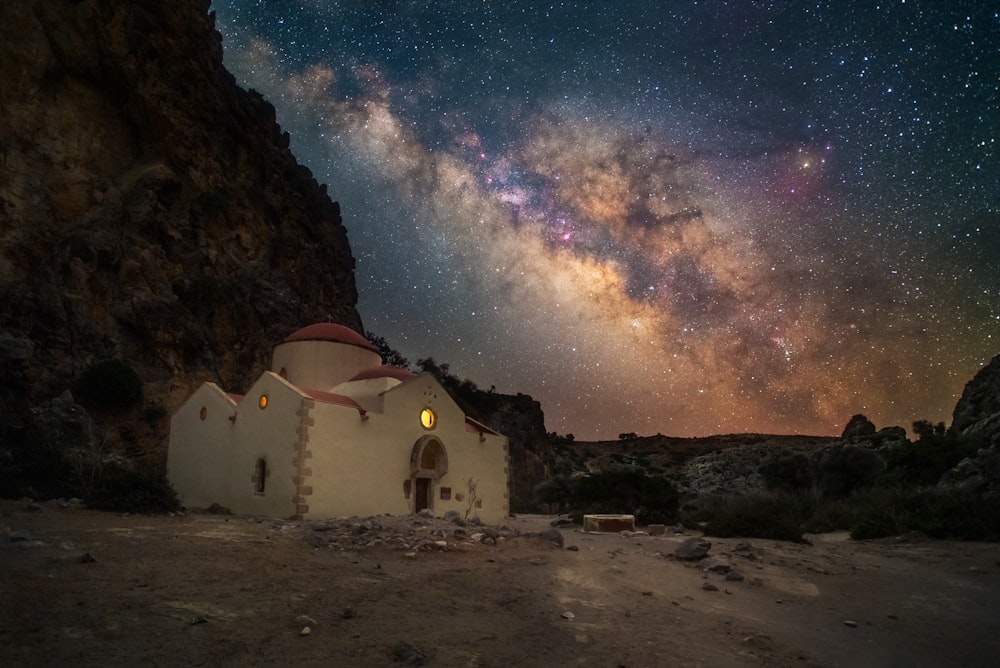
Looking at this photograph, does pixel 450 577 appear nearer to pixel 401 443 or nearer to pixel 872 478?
pixel 401 443

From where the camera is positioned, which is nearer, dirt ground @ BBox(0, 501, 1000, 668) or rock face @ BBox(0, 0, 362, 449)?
dirt ground @ BBox(0, 501, 1000, 668)

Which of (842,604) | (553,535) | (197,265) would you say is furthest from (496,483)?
(197,265)

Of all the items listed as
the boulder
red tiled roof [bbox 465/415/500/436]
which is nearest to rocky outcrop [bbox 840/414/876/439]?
red tiled roof [bbox 465/415/500/436]

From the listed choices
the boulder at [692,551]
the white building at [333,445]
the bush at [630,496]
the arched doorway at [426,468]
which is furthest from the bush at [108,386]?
the boulder at [692,551]

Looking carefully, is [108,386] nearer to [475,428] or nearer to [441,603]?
[475,428]

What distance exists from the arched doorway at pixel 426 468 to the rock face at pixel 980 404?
83.2 feet

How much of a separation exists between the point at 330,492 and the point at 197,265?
26.6m

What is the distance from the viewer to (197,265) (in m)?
40.1

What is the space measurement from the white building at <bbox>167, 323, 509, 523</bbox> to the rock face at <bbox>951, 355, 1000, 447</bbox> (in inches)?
942

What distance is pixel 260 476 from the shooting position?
2008 centimetres

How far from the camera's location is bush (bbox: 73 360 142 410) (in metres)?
32.1

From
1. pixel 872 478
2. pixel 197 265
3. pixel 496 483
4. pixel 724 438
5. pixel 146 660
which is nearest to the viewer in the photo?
pixel 146 660

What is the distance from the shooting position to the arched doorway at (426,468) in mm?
21766

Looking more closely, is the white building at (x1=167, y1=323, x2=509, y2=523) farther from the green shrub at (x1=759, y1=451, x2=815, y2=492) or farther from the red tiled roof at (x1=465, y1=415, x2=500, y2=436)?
the green shrub at (x1=759, y1=451, x2=815, y2=492)
